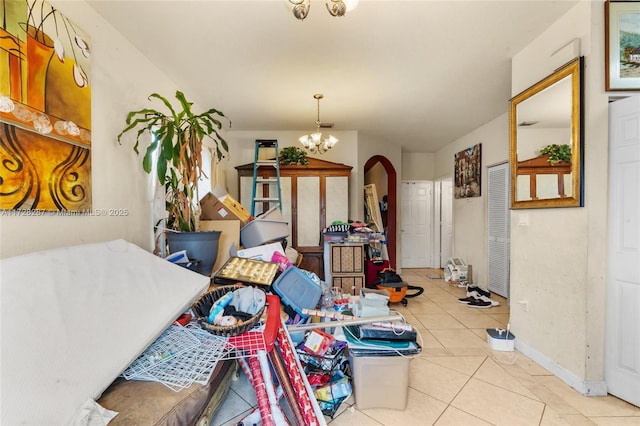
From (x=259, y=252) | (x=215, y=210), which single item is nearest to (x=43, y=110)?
(x=215, y=210)

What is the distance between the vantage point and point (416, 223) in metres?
6.11

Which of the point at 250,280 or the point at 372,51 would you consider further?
the point at 372,51

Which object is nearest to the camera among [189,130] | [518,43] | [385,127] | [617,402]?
[617,402]

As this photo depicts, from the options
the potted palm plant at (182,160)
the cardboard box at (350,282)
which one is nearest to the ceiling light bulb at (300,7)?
the potted palm plant at (182,160)

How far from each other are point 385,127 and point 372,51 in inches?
87.0

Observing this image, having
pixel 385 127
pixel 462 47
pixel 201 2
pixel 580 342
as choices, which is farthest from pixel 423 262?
pixel 201 2

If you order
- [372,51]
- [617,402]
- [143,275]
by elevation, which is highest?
[372,51]

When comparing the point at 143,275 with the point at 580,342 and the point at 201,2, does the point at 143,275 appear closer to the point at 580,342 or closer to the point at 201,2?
the point at 201,2

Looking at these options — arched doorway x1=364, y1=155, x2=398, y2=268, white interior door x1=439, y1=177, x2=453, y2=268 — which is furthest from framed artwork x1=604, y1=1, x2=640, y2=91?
white interior door x1=439, y1=177, x2=453, y2=268

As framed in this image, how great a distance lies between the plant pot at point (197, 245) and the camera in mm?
2016

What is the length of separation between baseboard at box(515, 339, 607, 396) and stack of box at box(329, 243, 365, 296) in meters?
1.85

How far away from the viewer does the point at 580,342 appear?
72.5 inches

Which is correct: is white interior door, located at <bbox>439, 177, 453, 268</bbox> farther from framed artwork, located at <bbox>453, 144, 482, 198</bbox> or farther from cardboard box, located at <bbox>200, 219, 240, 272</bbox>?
cardboard box, located at <bbox>200, 219, 240, 272</bbox>

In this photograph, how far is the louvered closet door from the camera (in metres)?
3.79
